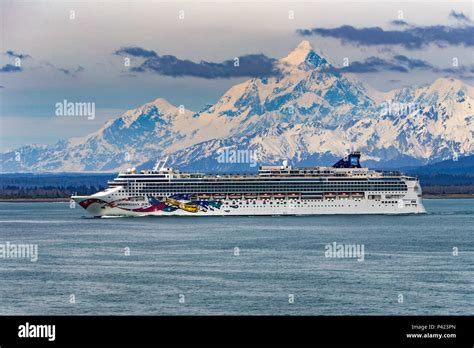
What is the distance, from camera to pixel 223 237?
254 ft

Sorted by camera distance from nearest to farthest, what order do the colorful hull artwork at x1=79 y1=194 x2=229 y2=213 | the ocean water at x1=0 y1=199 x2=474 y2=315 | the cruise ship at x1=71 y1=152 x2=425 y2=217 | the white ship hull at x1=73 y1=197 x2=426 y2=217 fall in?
the ocean water at x1=0 y1=199 x2=474 y2=315
the colorful hull artwork at x1=79 y1=194 x2=229 y2=213
the white ship hull at x1=73 y1=197 x2=426 y2=217
the cruise ship at x1=71 y1=152 x2=425 y2=217

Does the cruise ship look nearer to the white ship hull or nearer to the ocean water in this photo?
the white ship hull

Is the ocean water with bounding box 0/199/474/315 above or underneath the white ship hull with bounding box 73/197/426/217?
underneath

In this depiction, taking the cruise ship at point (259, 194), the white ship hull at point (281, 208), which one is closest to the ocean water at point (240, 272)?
the white ship hull at point (281, 208)

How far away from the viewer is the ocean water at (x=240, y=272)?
44.4 metres

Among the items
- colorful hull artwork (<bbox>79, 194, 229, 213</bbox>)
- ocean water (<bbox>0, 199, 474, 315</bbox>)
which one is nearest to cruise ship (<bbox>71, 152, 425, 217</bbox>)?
colorful hull artwork (<bbox>79, 194, 229, 213</bbox>)

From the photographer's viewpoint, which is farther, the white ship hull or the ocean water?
the white ship hull

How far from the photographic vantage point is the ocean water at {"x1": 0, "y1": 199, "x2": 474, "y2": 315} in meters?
44.4

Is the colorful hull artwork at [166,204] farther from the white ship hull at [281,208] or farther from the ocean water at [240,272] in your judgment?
the ocean water at [240,272]

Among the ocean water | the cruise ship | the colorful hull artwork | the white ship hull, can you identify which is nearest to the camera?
the ocean water

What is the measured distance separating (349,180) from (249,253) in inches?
1895

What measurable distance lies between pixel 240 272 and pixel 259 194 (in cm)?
5415

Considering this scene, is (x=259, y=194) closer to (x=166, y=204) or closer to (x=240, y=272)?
(x=166, y=204)
